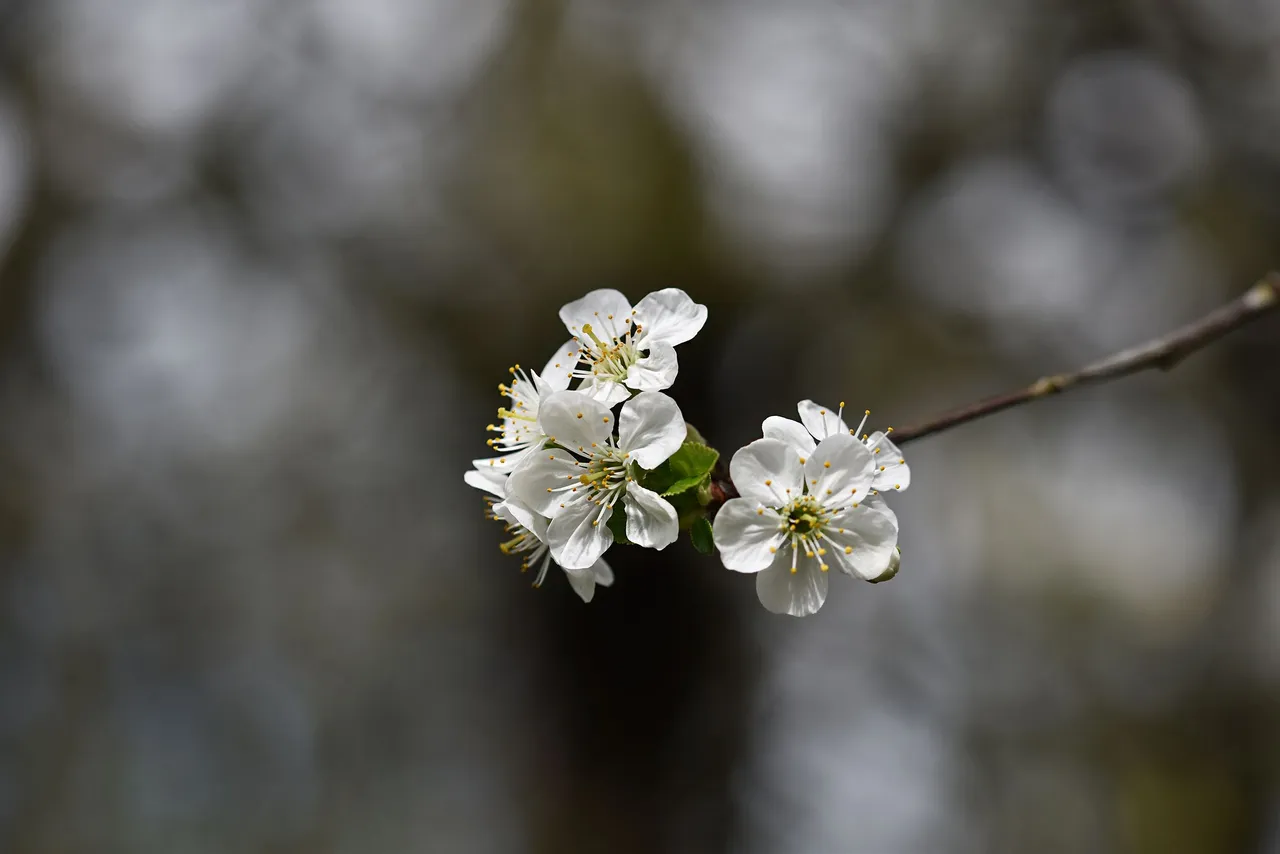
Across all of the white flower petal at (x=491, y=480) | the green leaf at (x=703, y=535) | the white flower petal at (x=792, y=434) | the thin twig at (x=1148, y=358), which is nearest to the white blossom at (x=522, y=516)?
the white flower petal at (x=491, y=480)

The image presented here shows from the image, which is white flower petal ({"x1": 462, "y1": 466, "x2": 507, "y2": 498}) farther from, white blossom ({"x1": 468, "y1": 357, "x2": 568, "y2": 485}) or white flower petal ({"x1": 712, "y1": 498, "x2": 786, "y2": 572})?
white flower petal ({"x1": 712, "y1": 498, "x2": 786, "y2": 572})

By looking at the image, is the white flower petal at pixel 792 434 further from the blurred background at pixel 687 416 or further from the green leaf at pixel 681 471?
the blurred background at pixel 687 416

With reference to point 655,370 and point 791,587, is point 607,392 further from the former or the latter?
point 791,587

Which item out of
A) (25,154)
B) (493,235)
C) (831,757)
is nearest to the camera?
(831,757)

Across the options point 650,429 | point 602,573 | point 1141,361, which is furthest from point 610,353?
point 1141,361

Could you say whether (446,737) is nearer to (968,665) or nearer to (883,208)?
(968,665)

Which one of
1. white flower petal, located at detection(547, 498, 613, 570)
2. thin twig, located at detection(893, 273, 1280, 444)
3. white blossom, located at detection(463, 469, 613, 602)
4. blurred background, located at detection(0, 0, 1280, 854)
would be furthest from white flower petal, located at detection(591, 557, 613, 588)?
blurred background, located at detection(0, 0, 1280, 854)

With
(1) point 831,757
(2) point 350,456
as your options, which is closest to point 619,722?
(1) point 831,757
